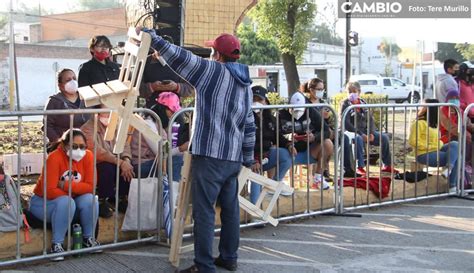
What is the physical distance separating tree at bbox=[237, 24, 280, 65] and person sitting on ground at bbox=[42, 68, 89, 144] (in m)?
41.0

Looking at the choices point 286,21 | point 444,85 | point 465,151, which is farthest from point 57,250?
point 286,21

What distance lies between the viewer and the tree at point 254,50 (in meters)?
46.7

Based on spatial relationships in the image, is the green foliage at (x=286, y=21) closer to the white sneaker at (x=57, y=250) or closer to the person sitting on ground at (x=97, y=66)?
the person sitting on ground at (x=97, y=66)

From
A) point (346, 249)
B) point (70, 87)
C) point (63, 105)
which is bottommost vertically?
point (346, 249)

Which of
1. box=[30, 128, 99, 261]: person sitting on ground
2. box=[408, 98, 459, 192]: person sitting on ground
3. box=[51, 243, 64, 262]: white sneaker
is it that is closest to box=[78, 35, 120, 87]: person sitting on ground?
box=[30, 128, 99, 261]: person sitting on ground

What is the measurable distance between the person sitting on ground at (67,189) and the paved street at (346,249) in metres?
0.27

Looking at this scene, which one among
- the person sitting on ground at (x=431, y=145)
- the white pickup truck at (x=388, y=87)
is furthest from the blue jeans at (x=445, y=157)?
the white pickup truck at (x=388, y=87)

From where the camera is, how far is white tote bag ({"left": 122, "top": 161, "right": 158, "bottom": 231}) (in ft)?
17.5

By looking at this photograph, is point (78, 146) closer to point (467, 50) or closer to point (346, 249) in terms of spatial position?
point (346, 249)

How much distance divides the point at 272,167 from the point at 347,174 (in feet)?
5.40

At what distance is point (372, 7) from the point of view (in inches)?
610

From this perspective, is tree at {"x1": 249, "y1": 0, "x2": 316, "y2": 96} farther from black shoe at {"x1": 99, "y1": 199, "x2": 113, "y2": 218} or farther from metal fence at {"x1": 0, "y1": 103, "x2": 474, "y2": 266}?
black shoe at {"x1": 99, "y1": 199, "x2": 113, "y2": 218}

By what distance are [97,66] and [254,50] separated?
1644 inches

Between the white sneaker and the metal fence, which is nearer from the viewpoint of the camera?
the white sneaker
